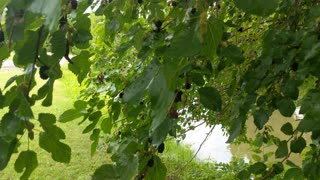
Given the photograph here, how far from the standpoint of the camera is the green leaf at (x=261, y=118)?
0.95 meters

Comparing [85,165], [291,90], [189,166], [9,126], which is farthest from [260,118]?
[85,165]

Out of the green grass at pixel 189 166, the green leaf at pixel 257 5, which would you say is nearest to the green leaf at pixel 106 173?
the green leaf at pixel 257 5

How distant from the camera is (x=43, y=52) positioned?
0.60 meters

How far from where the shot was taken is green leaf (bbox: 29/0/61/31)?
0.33m

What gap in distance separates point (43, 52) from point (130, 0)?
47 cm

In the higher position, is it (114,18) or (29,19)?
(114,18)

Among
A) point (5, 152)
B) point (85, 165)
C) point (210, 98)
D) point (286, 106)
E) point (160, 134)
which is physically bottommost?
point (5, 152)

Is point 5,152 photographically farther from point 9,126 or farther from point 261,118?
point 261,118

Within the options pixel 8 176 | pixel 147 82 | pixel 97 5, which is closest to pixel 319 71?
pixel 147 82

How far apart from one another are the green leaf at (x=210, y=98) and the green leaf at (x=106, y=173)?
223 mm

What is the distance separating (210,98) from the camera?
73 centimetres

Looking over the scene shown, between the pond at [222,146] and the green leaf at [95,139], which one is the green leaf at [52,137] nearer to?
the green leaf at [95,139]

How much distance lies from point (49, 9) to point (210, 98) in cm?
46

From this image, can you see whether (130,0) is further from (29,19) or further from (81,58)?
(29,19)
